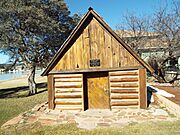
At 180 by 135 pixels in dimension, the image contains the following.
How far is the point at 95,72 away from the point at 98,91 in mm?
1084

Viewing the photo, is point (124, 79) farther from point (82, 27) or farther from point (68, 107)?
point (82, 27)

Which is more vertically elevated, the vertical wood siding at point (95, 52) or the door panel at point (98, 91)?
the vertical wood siding at point (95, 52)

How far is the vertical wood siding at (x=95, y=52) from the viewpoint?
37.1ft

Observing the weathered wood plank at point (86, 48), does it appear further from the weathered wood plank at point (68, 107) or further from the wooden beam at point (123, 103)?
the wooden beam at point (123, 103)

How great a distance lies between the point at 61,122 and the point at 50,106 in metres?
2.62

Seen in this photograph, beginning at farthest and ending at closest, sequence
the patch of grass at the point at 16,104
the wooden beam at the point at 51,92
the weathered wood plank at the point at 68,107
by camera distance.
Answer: the patch of grass at the point at 16,104 < the wooden beam at the point at 51,92 < the weathered wood plank at the point at 68,107

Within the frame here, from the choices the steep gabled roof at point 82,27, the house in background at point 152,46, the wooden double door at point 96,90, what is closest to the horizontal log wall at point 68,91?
the wooden double door at point 96,90

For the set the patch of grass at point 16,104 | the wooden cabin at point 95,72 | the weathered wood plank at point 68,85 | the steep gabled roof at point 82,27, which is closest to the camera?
the steep gabled roof at point 82,27

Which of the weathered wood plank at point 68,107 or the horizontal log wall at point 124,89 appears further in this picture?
the weathered wood plank at point 68,107

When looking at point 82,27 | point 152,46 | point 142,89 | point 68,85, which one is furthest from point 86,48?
point 152,46

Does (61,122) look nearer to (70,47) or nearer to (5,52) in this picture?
(70,47)

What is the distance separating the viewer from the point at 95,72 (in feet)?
39.2

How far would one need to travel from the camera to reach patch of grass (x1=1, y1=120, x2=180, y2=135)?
760cm

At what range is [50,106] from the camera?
465 inches
